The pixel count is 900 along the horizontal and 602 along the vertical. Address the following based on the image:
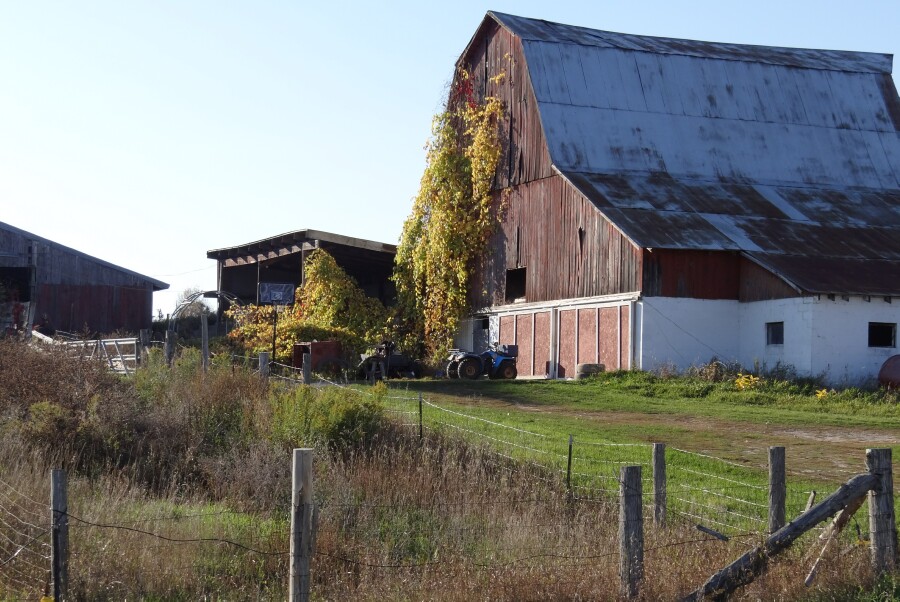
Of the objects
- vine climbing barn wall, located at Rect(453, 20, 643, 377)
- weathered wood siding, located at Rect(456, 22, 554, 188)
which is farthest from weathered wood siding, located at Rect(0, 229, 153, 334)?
weathered wood siding, located at Rect(456, 22, 554, 188)

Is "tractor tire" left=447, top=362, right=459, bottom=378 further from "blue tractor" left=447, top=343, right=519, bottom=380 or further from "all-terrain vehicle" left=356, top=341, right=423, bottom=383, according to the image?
"all-terrain vehicle" left=356, top=341, right=423, bottom=383

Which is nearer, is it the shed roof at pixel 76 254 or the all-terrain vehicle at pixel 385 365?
the all-terrain vehicle at pixel 385 365

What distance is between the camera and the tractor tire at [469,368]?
36.8 m

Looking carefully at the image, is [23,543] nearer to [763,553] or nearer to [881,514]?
[763,553]

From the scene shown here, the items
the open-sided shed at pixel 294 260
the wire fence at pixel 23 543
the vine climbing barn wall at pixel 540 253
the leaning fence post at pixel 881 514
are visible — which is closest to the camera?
the leaning fence post at pixel 881 514

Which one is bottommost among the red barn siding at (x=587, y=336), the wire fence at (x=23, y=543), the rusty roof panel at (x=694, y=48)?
the wire fence at (x=23, y=543)

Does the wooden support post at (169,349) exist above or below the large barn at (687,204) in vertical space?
below

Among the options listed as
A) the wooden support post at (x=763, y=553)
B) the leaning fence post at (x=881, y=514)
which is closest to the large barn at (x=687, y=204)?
the leaning fence post at (x=881, y=514)

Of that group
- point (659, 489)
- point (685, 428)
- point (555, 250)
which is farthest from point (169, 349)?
point (555, 250)

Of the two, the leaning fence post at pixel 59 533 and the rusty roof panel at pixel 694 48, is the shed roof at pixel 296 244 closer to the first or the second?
the rusty roof panel at pixel 694 48

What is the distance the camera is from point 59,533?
10.9 metres

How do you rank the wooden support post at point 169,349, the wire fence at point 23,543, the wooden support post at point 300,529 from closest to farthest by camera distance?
the wooden support post at point 300,529 < the wire fence at point 23,543 < the wooden support post at point 169,349

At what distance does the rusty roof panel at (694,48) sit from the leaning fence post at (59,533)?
3428 centimetres

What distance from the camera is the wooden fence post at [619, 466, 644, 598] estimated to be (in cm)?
1106
